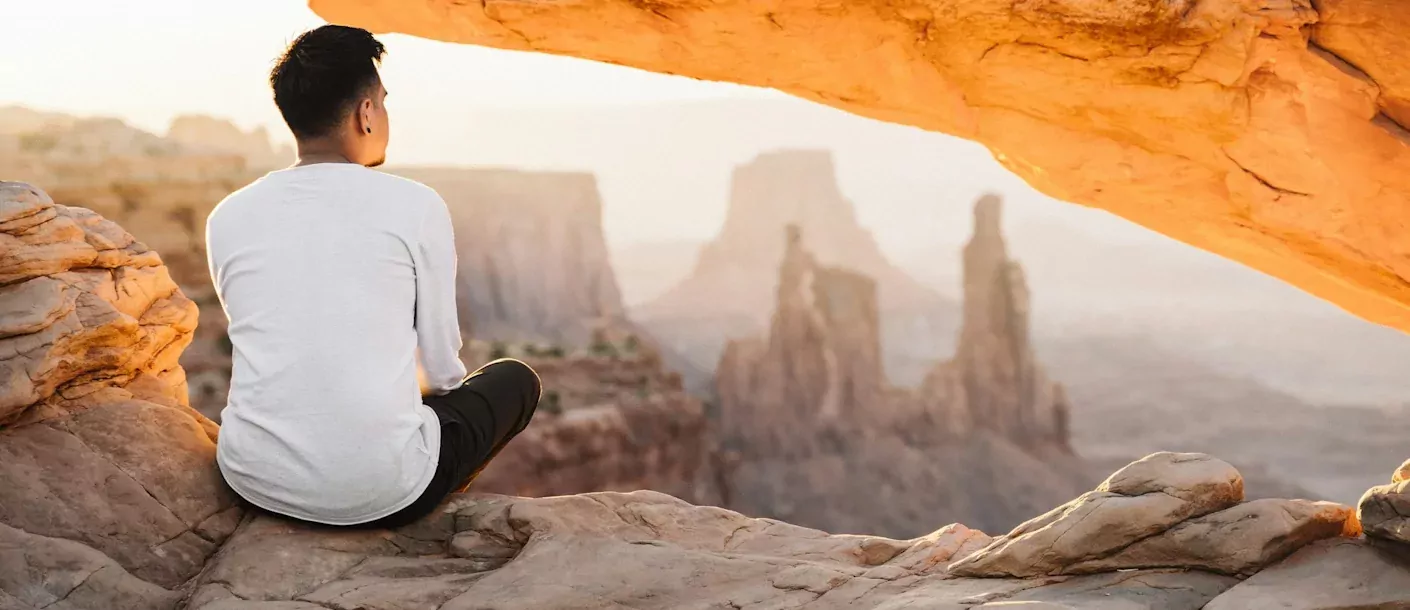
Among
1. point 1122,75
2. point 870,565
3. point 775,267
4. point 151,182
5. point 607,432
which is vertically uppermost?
point 1122,75

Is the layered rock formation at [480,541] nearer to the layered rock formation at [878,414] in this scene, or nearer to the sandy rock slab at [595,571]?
the sandy rock slab at [595,571]

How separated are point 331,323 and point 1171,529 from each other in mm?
2265

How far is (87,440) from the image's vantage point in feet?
10.8

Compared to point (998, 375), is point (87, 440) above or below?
above

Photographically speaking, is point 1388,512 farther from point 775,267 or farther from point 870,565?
point 775,267

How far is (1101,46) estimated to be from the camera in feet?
13.9

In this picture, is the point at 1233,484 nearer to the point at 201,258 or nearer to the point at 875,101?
the point at 875,101

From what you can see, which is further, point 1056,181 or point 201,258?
point 201,258

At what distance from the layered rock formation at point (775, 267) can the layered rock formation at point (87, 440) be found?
43588 millimetres

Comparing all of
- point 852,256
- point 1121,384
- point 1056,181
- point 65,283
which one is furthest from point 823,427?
point 65,283

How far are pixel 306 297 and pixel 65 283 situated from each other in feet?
4.21

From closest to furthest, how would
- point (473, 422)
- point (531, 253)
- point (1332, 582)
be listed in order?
point (1332, 582) < point (473, 422) < point (531, 253)

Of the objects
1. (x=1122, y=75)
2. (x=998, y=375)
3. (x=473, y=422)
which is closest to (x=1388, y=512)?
(x=1122, y=75)

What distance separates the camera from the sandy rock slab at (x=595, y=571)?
274 cm
